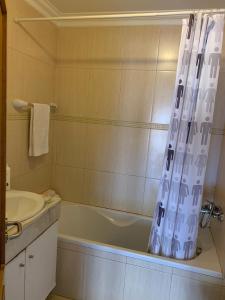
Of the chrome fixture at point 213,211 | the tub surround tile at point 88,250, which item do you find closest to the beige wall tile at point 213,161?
the chrome fixture at point 213,211

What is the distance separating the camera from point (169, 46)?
7.24 ft

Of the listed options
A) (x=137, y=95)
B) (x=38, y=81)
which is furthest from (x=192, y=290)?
(x=38, y=81)

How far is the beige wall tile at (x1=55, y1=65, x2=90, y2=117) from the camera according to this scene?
2.47 metres

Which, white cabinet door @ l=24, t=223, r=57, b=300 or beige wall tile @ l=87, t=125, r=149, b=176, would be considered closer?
white cabinet door @ l=24, t=223, r=57, b=300

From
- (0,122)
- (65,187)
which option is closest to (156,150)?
(65,187)

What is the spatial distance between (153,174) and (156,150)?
0.24 metres

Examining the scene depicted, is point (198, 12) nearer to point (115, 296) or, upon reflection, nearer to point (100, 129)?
point (100, 129)

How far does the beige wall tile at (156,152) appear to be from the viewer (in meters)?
2.32

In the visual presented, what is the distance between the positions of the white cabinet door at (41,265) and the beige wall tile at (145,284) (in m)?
0.56

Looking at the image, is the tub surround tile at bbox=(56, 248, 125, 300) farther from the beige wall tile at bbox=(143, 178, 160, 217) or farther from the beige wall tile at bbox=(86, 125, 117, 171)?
the beige wall tile at bbox=(86, 125, 117, 171)

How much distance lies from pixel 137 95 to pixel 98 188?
1.05 meters

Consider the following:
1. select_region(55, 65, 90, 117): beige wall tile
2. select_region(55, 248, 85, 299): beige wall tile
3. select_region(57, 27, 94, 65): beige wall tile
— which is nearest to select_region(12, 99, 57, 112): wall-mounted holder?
select_region(55, 65, 90, 117): beige wall tile

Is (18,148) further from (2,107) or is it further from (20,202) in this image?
(2,107)

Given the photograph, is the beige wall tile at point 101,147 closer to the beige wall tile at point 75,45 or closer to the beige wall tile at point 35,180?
the beige wall tile at point 35,180
